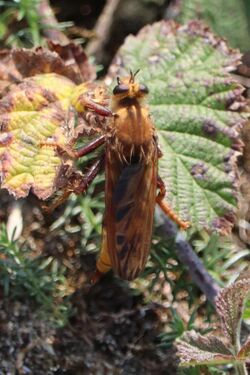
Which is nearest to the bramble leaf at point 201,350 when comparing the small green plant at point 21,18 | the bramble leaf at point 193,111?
the bramble leaf at point 193,111

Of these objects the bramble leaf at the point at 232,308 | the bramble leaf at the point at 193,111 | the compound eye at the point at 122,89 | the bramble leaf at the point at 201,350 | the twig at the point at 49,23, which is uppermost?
the compound eye at the point at 122,89

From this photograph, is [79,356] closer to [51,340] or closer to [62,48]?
[51,340]

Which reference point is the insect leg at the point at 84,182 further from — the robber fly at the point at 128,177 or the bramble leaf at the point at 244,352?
the bramble leaf at the point at 244,352

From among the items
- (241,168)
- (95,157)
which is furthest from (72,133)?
(241,168)

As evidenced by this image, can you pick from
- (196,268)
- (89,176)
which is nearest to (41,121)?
(89,176)

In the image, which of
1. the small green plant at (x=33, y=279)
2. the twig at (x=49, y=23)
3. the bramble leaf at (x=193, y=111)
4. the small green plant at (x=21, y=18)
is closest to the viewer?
the small green plant at (x=33, y=279)

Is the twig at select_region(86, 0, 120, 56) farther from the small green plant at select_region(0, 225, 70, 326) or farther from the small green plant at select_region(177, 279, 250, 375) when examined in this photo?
the small green plant at select_region(177, 279, 250, 375)
